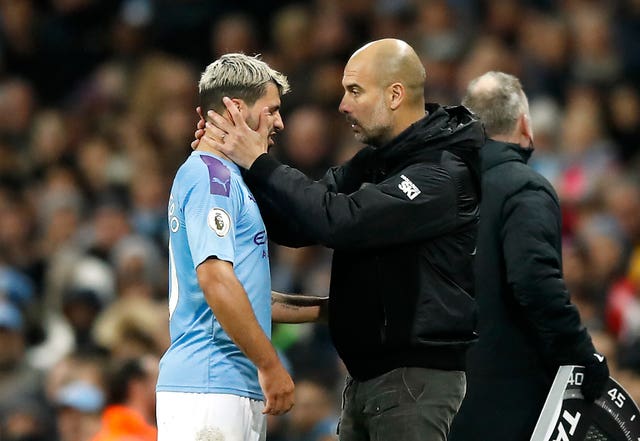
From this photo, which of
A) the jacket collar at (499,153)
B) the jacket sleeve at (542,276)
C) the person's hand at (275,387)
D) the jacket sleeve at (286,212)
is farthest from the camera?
the jacket collar at (499,153)

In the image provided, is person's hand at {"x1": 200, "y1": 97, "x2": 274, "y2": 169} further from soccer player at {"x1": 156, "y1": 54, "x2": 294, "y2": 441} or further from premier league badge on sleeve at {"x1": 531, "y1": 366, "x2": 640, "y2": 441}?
premier league badge on sleeve at {"x1": 531, "y1": 366, "x2": 640, "y2": 441}

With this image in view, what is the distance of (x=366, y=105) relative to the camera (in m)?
5.07

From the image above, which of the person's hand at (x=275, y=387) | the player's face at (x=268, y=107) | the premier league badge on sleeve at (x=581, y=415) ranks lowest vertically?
the premier league badge on sleeve at (x=581, y=415)

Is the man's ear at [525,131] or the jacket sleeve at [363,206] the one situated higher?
the man's ear at [525,131]

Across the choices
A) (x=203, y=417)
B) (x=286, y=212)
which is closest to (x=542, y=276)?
(x=286, y=212)

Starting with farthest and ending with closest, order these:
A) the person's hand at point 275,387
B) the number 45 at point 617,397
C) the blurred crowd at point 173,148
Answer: the blurred crowd at point 173,148 → the number 45 at point 617,397 → the person's hand at point 275,387

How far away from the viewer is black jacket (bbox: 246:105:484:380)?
4.86 meters

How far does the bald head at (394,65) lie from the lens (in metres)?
5.07

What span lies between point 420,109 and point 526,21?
5761 mm


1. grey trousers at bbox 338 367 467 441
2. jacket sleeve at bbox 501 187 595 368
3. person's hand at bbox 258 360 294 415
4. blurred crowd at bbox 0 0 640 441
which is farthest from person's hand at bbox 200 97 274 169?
blurred crowd at bbox 0 0 640 441

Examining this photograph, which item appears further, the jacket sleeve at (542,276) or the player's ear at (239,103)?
the jacket sleeve at (542,276)

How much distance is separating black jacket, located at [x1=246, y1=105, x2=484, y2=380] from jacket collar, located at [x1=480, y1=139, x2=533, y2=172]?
0.81 meters

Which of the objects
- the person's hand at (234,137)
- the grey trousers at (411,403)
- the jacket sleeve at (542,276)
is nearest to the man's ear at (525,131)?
the jacket sleeve at (542,276)

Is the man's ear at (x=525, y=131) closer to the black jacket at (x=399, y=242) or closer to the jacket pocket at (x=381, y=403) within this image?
the black jacket at (x=399, y=242)
